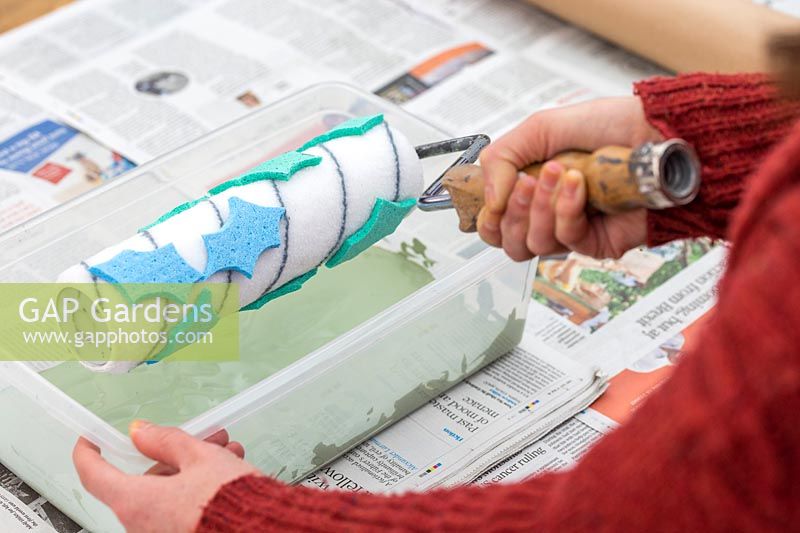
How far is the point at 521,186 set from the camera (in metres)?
0.62

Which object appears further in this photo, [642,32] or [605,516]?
[642,32]

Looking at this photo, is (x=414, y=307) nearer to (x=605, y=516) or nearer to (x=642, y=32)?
(x=605, y=516)

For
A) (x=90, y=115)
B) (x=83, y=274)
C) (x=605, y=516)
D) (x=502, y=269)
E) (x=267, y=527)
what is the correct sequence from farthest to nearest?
(x=90, y=115), (x=502, y=269), (x=83, y=274), (x=267, y=527), (x=605, y=516)

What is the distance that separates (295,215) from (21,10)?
2.45 ft

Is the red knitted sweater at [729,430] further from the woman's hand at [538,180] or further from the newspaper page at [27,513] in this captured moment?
the newspaper page at [27,513]

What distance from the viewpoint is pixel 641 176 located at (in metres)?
0.55

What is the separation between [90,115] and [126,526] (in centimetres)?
66

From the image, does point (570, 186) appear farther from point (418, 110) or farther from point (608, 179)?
point (418, 110)

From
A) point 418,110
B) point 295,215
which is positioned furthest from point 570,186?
point 418,110

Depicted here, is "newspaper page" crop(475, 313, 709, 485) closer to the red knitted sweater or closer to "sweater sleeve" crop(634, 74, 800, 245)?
"sweater sleeve" crop(634, 74, 800, 245)

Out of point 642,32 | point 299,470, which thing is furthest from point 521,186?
point 642,32

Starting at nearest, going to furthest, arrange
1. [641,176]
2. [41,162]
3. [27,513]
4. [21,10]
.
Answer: [641,176]
[27,513]
[41,162]
[21,10]

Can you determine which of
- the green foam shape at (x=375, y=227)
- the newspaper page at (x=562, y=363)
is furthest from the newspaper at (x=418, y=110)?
the green foam shape at (x=375, y=227)

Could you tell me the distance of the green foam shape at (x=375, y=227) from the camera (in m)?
0.79
